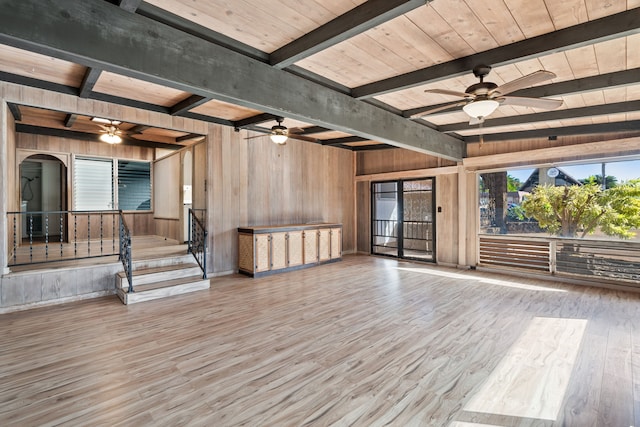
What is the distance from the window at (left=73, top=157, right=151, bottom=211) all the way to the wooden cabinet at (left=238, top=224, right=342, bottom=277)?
13.8 feet

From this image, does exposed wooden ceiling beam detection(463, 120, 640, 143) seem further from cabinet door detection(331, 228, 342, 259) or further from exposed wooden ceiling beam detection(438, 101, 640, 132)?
cabinet door detection(331, 228, 342, 259)

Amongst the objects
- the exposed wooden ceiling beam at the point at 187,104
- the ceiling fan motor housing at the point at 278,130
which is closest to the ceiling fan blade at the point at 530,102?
the ceiling fan motor housing at the point at 278,130

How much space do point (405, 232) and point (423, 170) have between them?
66.1 inches

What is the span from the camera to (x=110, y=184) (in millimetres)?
8109

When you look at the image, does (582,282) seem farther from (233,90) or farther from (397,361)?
(233,90)

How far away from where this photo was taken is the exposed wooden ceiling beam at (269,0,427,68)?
2.19m

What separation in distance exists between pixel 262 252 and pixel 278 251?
39cm

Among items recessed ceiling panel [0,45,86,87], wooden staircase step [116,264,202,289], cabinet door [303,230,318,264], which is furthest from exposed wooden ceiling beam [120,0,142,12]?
cabinet door [303,230,318,264]

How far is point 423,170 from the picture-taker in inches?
304

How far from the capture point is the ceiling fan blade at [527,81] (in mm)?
2512

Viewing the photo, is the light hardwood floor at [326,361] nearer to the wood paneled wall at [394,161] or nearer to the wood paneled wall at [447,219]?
the wood paneled wall at [447,219]

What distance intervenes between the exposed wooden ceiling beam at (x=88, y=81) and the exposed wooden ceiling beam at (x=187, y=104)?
114 cm

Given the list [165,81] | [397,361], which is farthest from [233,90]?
[397,361]

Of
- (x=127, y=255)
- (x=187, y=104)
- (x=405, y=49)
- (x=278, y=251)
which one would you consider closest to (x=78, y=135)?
(x=187, y=104)
